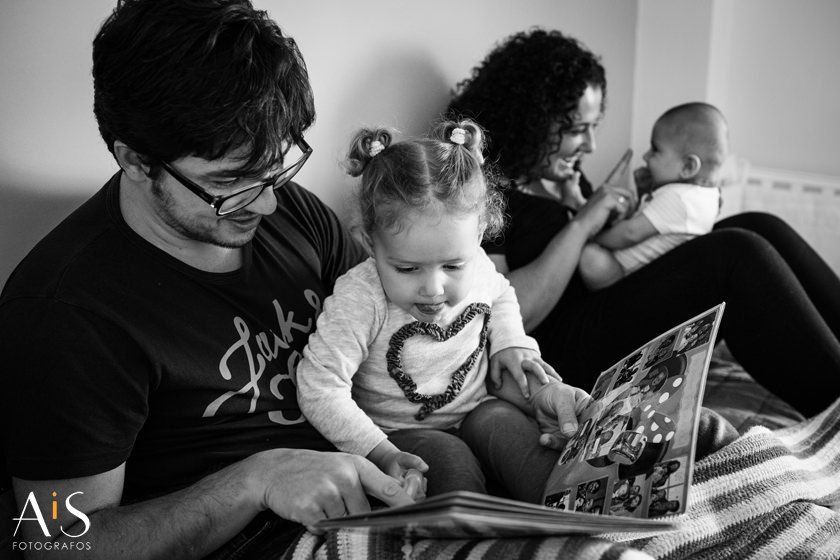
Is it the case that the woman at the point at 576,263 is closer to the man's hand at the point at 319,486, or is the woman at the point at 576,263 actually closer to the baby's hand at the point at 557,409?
the baby's hand at the point at 557,409

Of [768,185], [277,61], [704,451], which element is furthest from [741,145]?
[277,61]

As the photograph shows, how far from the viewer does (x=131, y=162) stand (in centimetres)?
119

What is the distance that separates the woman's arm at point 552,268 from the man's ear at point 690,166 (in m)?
0.25

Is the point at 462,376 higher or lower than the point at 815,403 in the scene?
higher

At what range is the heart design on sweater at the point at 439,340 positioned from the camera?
141cm

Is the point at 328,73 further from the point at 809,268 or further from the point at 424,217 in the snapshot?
the point at 809,268

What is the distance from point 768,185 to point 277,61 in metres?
2.28

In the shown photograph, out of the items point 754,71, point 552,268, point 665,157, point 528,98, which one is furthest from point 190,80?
point 754,71

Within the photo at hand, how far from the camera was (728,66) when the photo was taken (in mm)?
2994

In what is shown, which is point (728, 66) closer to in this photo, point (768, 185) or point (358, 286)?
point (768, 185)

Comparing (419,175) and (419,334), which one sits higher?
(419,175)

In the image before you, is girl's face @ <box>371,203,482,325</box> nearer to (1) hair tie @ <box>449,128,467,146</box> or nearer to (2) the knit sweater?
(2) the knit sweater

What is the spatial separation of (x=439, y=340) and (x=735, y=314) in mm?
773

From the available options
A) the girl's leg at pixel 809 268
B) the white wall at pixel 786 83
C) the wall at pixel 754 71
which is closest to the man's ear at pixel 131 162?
the girl's leg at pixel 809 268
